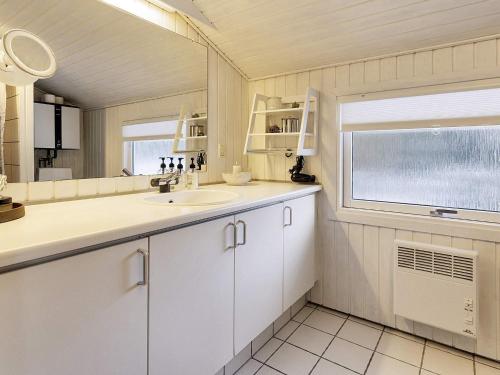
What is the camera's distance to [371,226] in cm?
220

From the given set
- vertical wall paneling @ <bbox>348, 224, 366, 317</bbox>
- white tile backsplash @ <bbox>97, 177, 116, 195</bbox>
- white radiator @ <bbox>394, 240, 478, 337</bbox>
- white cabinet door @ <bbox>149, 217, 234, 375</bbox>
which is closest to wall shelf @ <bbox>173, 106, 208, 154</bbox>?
white tile backsplash @ <bbox>97, 177, 116, 195</bbox>

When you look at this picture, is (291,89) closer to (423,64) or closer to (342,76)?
(342,76)

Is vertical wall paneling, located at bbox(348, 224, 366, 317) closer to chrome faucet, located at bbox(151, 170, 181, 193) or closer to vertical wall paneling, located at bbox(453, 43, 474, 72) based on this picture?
vertical wall paneling, located at bbox(453, 43, 474, 72)

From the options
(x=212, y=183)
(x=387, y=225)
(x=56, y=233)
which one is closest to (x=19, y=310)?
(x=56, y=233)

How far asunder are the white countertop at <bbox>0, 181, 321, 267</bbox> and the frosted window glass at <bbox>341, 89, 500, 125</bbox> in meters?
1.01

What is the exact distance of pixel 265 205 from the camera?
1749 millimetres

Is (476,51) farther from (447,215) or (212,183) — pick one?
(212,183)

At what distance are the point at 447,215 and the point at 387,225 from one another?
0.35 m

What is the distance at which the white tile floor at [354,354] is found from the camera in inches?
69.1

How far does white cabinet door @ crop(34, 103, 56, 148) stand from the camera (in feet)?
4.66

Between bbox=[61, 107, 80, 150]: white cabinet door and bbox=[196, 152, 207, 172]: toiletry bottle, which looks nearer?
bbox=[61, 107, 80, 150]: white cabinet door

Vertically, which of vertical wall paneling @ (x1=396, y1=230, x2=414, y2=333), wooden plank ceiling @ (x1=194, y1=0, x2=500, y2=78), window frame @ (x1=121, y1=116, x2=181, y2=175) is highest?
wooden plank ceiling @ (x1=194, y1=0, x2=500, y2=78)

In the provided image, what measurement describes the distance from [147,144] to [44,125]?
57 centimetres

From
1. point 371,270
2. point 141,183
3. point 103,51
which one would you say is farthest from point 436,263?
point 103,51
